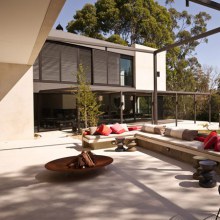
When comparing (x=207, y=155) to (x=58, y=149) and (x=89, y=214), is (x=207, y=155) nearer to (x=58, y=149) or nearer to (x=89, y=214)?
(x=89, y=214)

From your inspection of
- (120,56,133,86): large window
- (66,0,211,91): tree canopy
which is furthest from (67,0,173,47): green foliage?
(120,56,133,86): large window

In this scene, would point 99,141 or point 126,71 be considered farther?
point 126,71

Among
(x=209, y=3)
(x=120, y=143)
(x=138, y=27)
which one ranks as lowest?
(x=120, y=143)

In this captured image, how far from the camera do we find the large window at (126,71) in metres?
19.2

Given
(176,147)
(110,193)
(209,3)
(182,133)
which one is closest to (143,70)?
(182,133)

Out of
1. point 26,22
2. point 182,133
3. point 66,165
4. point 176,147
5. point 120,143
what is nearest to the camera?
point 26,22

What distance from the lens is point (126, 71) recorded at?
64.3ft

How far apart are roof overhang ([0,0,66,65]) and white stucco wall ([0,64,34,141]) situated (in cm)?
308

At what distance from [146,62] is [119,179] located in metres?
16.8

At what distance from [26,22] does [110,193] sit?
3788mm

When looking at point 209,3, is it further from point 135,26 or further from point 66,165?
point 135,26

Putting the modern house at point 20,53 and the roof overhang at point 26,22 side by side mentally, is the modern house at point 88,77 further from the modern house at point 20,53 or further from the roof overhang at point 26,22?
the roof overhang at point 26,22

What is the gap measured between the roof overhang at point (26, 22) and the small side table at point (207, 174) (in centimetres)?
381

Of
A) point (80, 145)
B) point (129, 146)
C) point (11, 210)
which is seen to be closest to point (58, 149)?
point (80, 145)
